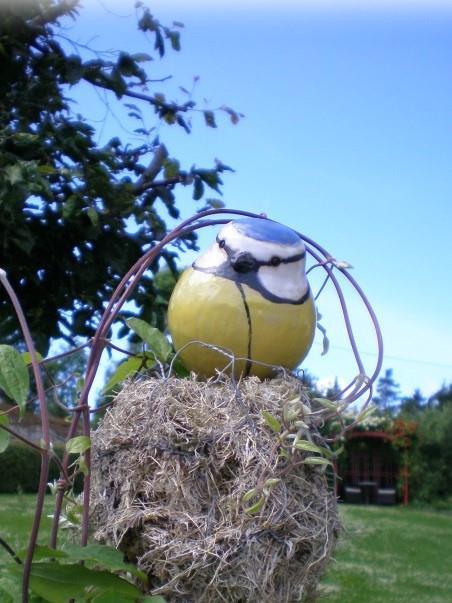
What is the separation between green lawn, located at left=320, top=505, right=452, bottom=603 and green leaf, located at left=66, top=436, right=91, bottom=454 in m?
2.28

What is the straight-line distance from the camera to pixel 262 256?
2047 millimetres

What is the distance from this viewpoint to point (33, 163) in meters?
3.32

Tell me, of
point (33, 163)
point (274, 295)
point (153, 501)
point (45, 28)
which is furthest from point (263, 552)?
point (45, 28)

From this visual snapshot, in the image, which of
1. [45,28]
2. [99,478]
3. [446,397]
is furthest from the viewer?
[446,397]

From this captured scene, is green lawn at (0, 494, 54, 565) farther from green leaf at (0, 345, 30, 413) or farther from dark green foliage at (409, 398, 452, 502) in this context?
dark green foliage at (409, 398, 452, 502)

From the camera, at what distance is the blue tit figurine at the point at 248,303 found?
202 cm

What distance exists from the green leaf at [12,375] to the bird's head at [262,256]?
0.59 metres

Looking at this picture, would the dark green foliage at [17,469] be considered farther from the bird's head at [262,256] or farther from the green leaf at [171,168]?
the bird's head at [262,256]

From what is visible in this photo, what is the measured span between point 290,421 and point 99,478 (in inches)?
18.9

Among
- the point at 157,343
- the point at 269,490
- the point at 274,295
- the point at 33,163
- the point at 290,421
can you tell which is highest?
the point at 33,163

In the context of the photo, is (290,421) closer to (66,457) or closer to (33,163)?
(66,457)

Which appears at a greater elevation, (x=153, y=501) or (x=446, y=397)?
(x=446, y=397)

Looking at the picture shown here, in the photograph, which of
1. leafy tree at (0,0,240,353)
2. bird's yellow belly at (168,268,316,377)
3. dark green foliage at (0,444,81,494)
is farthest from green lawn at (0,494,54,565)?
dark green foliage at (0,444,81,494)

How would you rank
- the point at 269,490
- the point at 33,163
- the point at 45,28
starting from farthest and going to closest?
the point at 45,28
the point at 33,163
the point at 269,490
